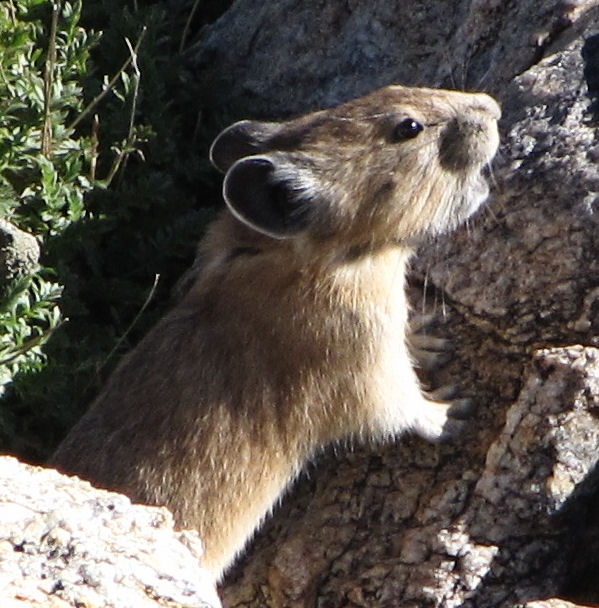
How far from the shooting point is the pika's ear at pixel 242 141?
25.2ft

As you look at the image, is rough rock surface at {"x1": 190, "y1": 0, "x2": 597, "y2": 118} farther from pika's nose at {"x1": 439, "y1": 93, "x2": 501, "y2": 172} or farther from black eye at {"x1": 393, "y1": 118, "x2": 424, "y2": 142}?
black eye at {"x1": 393, "y1": 118, "x2": 424, "y2": 142}

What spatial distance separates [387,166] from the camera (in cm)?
724

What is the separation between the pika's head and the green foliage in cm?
186

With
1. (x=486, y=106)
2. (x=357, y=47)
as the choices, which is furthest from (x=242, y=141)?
(x=357, y=47)

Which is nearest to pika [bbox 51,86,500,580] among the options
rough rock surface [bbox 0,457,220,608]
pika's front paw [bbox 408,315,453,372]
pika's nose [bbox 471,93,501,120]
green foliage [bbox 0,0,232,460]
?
pika's nose [bbox 471,93,501,120]

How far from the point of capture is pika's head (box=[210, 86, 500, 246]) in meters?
7.17

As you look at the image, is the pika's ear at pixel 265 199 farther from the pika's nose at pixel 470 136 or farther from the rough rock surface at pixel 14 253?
the rough rock surface at pixel 14 253

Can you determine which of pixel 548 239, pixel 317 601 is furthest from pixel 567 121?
pixel 317 601

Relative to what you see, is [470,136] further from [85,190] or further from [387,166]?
[85,190]

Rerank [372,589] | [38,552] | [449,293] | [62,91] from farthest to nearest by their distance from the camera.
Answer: [62,91] < [449,293] < [372,589] < [38,552]

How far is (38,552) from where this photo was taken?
5.06m

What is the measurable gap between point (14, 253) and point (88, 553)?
365 cm

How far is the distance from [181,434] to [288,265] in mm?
1144

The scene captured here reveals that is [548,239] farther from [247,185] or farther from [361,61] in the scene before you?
[361,61]
